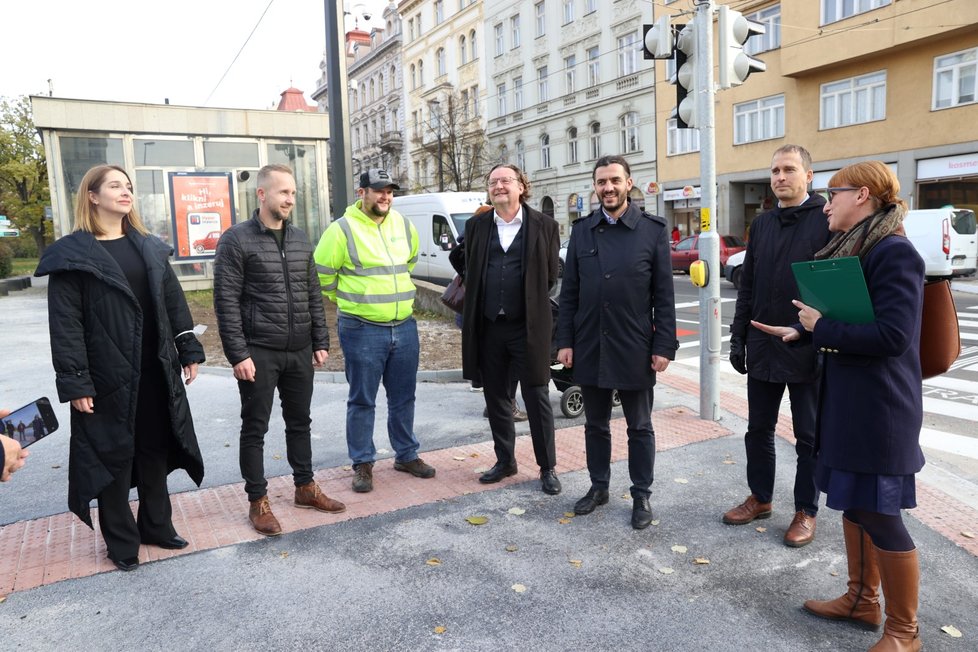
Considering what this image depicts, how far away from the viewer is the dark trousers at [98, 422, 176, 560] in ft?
12.2

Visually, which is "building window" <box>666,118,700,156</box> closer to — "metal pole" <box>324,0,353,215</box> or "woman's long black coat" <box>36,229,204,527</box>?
"metal pole" <box>324,0,353,215</box>

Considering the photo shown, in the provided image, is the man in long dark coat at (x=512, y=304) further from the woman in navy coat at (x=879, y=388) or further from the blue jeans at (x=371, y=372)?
the woman in navy coat at (x=879, y=388)

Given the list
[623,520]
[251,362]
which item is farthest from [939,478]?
[251,362]

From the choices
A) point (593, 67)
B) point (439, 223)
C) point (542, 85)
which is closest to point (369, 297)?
point (439, 223)

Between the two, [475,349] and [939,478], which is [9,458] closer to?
[475,349]

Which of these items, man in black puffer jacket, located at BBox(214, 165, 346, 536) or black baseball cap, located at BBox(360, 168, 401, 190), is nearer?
man in black puffer jacket, located at BBox(214, 165, 346, 536)

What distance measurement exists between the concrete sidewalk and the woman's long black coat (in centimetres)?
56

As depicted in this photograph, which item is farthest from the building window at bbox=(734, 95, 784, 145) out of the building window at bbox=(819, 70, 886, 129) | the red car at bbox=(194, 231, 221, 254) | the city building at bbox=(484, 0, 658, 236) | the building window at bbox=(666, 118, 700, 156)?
the red car at bbox=(194, 231, 221, 254)

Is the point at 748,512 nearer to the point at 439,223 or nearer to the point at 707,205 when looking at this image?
the point at 707,205

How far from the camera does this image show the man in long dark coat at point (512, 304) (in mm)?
4754

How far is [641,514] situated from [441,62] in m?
50.6

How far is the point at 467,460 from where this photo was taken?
5.44 m

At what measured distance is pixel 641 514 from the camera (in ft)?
13.8

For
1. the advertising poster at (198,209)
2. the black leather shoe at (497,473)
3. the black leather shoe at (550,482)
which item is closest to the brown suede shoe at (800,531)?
the black leather shoe at (550,482)
